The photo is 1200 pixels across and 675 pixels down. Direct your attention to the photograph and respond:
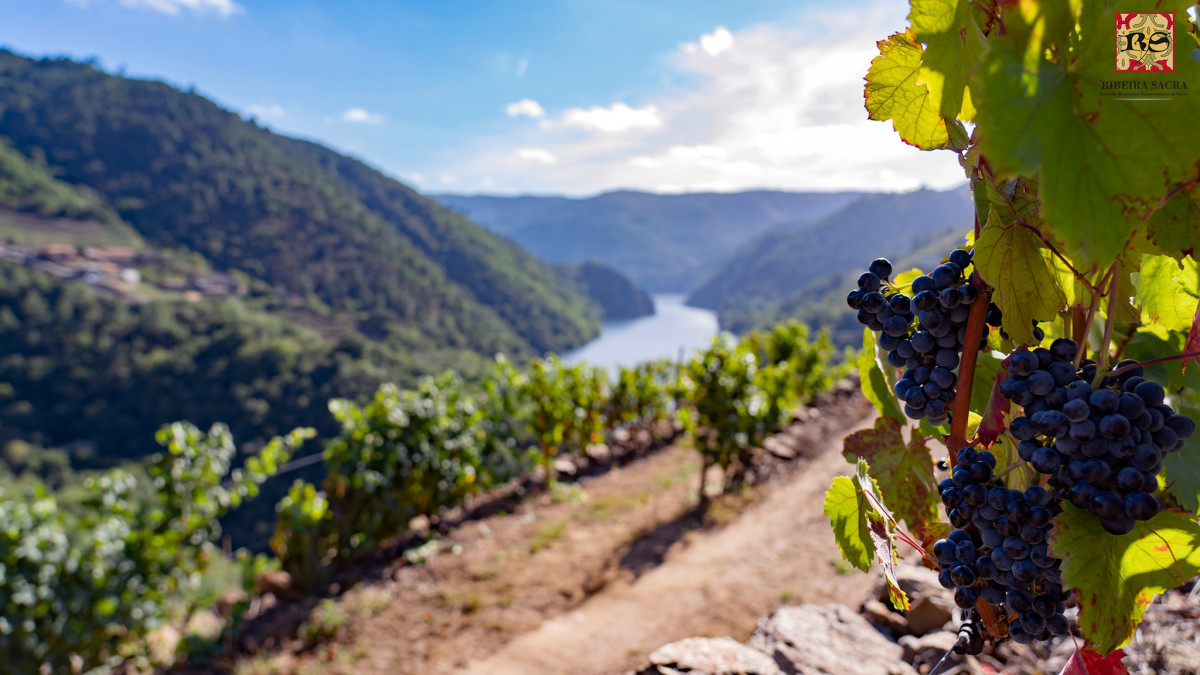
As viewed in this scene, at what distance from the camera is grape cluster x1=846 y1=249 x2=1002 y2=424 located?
38.7 inches

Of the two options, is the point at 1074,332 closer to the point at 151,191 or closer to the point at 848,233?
the point at 151,191

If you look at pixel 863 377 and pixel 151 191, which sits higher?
pixel 151 191

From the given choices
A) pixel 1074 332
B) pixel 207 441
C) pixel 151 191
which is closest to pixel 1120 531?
pixel 1074 332

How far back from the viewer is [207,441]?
4801 mm

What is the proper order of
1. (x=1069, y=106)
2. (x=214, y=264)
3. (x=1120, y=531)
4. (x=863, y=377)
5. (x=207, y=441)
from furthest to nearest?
(x=214, y=264) → (x=207, y=441) → (x=863, y=377) → (x=1120, y=531) → (x=1069, y=106)

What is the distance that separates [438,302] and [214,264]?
31183 mm

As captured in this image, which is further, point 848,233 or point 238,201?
point 848,233

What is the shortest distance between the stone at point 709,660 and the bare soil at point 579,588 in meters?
1.69

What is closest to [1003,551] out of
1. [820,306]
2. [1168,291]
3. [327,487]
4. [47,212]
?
[1168,291]

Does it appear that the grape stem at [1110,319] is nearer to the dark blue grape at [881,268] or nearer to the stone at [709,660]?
the dark blue grape at [881,268]

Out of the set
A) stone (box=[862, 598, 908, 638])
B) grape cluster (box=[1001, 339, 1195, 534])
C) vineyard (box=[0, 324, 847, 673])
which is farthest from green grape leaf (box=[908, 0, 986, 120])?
vineyard (box=[0, 324, 847, 673])

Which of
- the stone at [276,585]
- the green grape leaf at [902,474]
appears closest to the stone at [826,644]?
the green grape leaf at [902,474]

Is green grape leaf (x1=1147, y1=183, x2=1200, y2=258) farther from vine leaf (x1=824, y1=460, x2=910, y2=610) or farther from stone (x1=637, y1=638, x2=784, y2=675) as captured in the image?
stone (x1=637, y1=638, x2=784, y2=675)

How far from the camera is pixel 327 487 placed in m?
5.41
